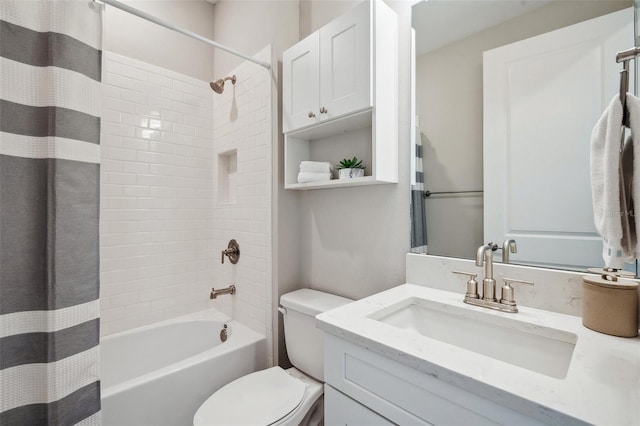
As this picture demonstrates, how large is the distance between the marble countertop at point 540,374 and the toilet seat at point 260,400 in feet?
1.88

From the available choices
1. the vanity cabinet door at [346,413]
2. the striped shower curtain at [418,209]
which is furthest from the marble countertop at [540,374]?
the striped shower curtain at [418,209]

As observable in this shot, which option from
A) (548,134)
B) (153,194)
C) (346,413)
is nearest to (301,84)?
(548,134)

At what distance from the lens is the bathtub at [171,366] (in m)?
1.29

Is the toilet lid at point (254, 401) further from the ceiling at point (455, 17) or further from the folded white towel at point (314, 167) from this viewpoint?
the ceiling at point (455, 17)

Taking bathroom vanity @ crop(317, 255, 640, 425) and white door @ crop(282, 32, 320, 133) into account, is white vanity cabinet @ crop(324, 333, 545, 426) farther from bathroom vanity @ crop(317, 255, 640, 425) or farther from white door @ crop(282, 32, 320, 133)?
white door @ crop(282, 32, 320, 133)

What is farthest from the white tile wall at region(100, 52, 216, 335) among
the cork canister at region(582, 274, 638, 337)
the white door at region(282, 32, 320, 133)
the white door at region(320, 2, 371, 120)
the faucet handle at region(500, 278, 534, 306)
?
the cork canister at region(582, 274, 638, 337)

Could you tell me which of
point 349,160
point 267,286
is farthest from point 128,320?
point 349,160

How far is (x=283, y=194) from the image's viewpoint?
5.70ft

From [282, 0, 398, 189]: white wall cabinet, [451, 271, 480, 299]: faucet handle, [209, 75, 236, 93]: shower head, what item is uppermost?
[209, 75, 236, 93]: shower head

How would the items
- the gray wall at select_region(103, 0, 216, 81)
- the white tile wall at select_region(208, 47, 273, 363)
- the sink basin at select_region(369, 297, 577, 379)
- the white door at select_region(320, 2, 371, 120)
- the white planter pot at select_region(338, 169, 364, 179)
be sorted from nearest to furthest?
1. the sink basin at select_region(369, 297, 577, 379)
2. the white door at select_region(320, 2, 371, 120)
3. the white planter pot at select_region(338, 169, 364, 179)
4. the white tile wall at select_region(208, 47, 273, 363)
5. the gray wall at select_region(103, 0, 216, 81)

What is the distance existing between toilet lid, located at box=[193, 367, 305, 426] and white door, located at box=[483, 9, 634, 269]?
107 centimetres

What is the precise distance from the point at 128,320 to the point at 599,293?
238cm

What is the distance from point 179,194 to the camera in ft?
7.11

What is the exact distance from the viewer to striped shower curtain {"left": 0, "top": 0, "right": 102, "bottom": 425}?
0.88 metres
